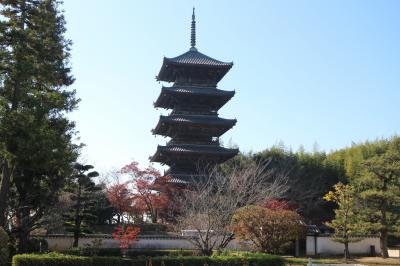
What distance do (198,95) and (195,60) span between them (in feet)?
10.3

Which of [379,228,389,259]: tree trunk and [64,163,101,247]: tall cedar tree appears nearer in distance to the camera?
[64,163,101,247]: tall cedar tree

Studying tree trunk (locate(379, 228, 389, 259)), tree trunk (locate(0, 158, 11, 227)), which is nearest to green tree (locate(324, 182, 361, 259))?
tree trunk (locate(379, 228, 389, 259))

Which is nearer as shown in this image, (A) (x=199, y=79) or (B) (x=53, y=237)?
(B) (x=53, y=237)

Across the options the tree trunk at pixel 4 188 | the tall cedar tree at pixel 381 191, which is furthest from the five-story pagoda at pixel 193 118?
the tree trunk at pixel 4 188

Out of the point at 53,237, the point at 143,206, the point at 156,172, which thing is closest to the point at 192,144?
the point at 156,172

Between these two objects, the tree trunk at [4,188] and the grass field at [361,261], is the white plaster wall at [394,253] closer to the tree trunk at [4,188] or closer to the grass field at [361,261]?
the grass field at [361,261]

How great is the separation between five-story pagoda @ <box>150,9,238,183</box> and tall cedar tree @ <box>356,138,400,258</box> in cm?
1206

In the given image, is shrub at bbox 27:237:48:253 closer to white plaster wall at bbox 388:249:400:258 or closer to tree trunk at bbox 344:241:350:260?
tree trunk at bbox 344:241:350:260

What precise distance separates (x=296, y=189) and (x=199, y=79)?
604 inches

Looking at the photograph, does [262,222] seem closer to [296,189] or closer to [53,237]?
[53,237]

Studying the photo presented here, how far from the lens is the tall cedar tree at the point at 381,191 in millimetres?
30953

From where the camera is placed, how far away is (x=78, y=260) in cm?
1986

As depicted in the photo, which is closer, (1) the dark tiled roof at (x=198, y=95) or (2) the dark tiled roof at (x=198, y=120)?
(2) the dark tiled roof at (x=198, y=120)

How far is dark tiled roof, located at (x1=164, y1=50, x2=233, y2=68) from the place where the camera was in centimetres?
4297
